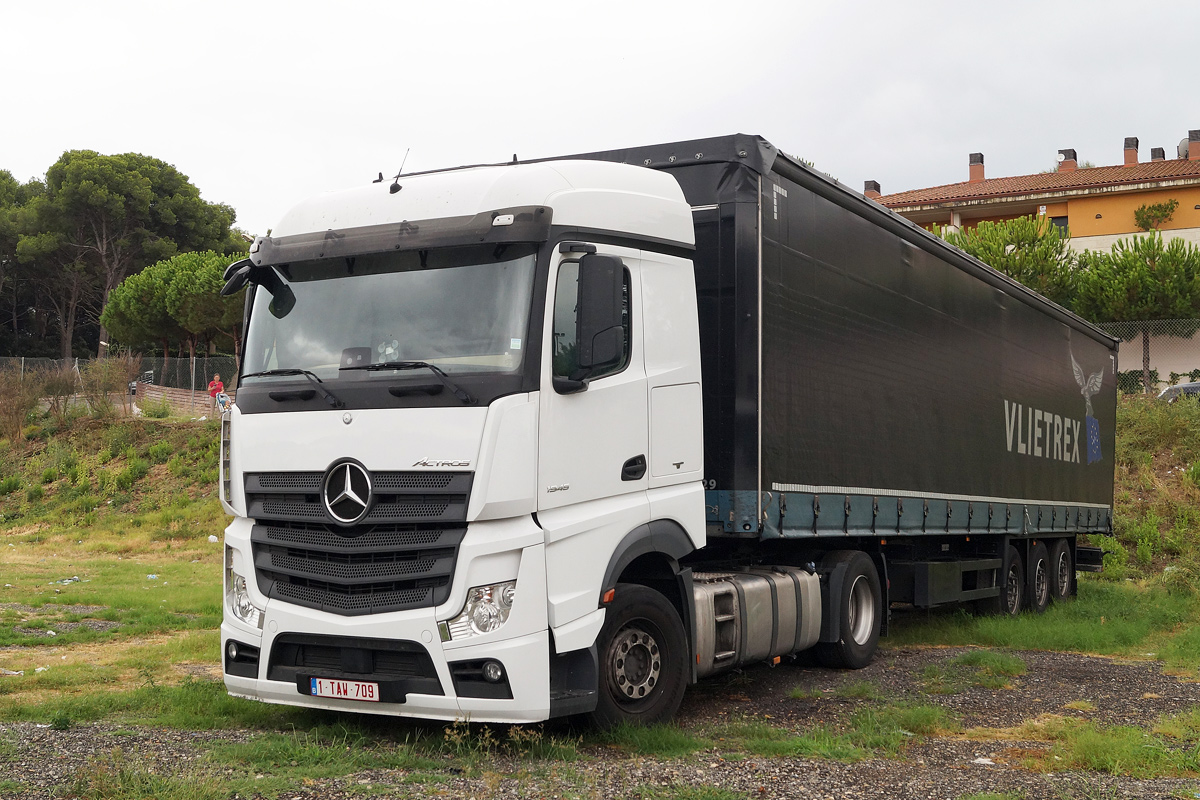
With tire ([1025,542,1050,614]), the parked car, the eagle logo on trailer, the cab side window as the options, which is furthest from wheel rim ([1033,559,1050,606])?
the parked car

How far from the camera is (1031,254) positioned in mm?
37719

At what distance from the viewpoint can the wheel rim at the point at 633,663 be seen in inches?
252

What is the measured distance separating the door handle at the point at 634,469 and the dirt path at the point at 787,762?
158 cm

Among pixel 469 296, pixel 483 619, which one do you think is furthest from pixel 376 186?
pixel 483 619

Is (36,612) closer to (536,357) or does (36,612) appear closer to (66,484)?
(536,357)

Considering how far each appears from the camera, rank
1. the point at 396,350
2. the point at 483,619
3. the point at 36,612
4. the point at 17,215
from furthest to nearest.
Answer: the point at 17,215
the point at 36,612
the point at 396,350
the point at 483,619

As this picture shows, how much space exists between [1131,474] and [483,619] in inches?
815

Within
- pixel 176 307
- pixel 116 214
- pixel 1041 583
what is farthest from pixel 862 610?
pixel 116 214

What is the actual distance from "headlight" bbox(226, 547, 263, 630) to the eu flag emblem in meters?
14.0

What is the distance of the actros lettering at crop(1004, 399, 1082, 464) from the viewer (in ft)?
43.1

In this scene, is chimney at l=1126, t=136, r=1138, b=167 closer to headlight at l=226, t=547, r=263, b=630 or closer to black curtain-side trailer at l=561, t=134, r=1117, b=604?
black curtain-side trailer at l=561, t=134, r=1117, b=604

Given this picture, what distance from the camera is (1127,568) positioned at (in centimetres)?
1936

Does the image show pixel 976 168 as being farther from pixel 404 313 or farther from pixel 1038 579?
pixel 404 313

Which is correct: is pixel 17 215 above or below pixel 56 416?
above
